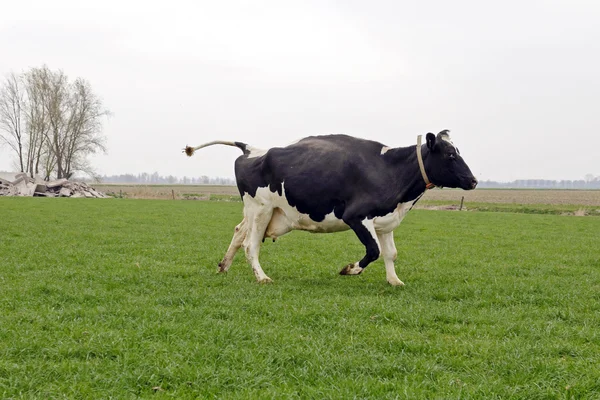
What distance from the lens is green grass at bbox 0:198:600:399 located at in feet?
13.0

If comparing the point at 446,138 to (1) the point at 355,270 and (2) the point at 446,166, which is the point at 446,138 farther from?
(1) the point at 355,270

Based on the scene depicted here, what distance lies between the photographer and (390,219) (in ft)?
25.6

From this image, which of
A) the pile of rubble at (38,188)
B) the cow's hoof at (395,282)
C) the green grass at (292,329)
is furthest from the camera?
the pile of rubble at (38,188)

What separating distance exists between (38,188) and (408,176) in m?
47.8

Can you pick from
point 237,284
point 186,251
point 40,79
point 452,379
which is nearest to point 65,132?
point 40,79

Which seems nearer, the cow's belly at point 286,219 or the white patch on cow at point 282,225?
the white patch on cow at point 282,225

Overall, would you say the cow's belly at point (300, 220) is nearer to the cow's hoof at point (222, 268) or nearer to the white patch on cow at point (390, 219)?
the white patch on cow at point (390, 219)

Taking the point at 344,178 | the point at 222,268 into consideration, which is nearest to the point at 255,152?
the point at 344,178

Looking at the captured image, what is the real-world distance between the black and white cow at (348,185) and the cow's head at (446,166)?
0.5 inches

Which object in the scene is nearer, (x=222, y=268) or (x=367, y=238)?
(x=367, y=238)

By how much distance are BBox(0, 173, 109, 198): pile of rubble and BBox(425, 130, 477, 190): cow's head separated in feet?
153

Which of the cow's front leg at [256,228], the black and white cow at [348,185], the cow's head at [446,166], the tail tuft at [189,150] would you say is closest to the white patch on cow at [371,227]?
the black and white cow at [348,185]

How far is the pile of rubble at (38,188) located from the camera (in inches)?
1843

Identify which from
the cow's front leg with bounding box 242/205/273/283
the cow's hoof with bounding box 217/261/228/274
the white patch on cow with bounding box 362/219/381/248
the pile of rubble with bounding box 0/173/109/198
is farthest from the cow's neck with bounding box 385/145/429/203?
the pile of rubble with bounding box 0/173/109/198
